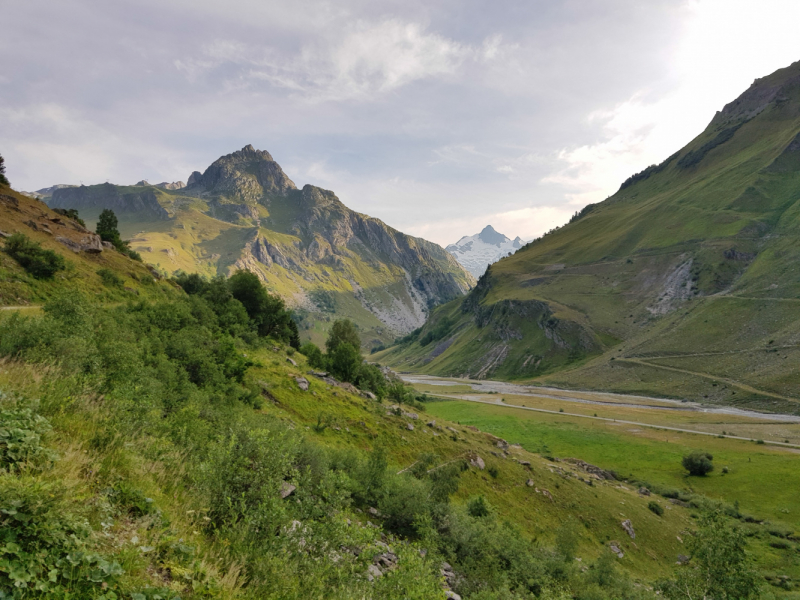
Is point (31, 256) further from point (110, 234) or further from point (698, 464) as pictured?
point (698, 464)

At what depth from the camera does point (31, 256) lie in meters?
32.6

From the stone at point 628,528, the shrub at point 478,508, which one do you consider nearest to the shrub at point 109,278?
the shrub at point 478,508

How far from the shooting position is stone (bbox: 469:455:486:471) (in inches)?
1382

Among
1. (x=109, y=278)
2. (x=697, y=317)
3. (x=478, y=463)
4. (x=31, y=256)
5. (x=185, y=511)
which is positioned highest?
(x=697, y=317)

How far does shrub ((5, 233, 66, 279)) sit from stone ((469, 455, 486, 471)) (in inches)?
1761

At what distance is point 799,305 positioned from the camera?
111 meters

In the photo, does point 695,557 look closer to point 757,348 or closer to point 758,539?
point 758,539

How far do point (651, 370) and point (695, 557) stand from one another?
12368cm

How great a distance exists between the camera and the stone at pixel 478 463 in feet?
115

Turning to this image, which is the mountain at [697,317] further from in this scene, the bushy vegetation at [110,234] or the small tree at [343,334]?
the bushy vegetation at [110,234]

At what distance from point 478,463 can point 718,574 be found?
1856 cm

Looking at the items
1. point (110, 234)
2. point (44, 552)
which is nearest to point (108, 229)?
point (110, 234)

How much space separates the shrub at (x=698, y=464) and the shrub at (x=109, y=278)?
84.5 m

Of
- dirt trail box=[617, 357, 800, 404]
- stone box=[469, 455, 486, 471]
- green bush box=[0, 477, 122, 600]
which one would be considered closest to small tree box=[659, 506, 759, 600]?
stone box=[469, 455, 486, 471]
